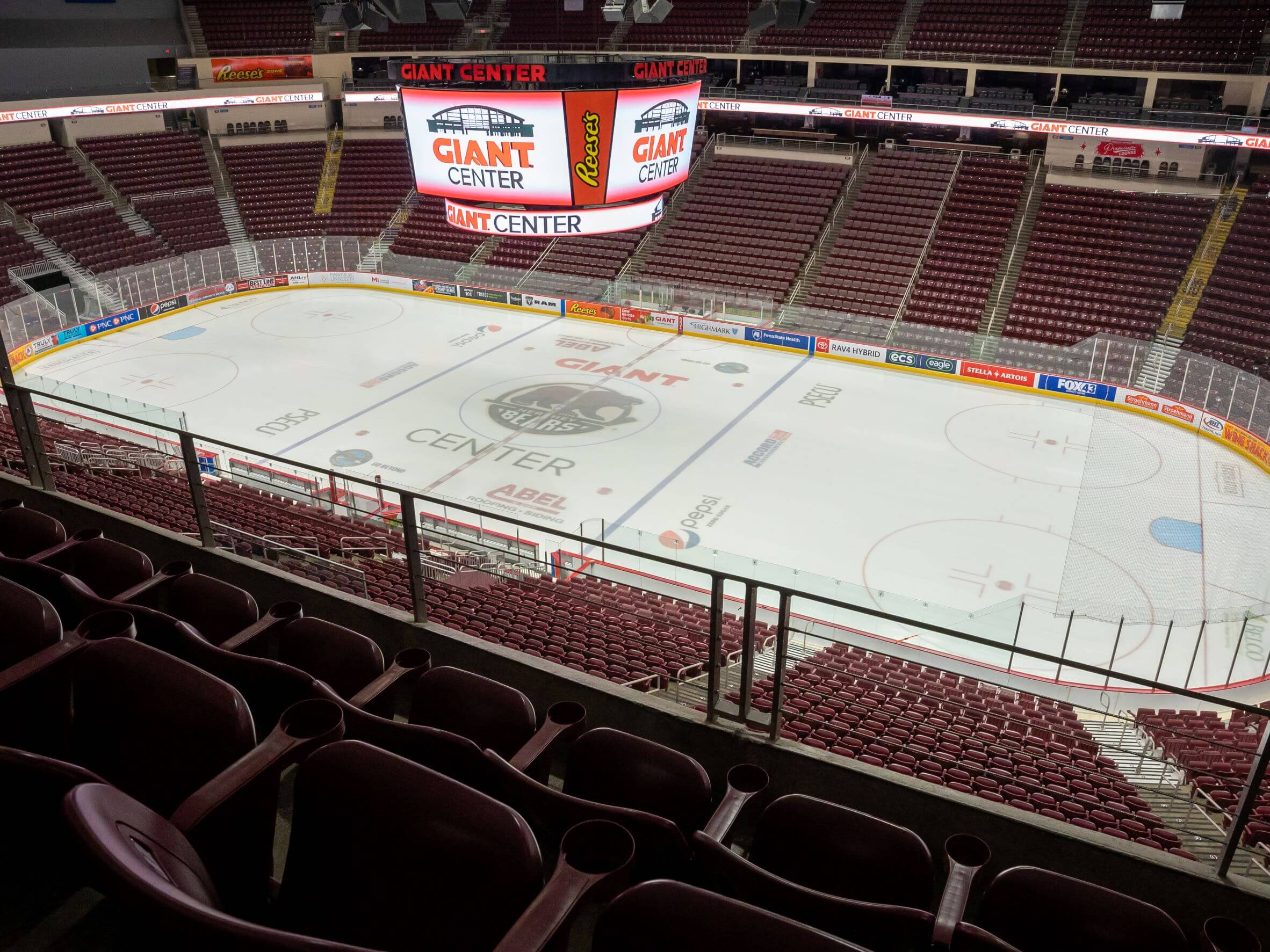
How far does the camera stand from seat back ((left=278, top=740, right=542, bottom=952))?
2.38 meters

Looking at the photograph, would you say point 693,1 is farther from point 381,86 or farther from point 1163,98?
point 1163,98

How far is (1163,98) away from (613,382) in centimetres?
2220

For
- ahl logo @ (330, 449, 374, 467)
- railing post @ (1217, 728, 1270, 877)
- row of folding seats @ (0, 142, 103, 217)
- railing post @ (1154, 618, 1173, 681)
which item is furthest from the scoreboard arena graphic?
row of folding seats @ (0, 142, 103, 217)

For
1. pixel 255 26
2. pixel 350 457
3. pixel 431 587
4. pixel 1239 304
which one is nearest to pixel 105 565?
pixel 431 587

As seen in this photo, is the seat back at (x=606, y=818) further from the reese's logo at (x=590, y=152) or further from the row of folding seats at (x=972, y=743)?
the reese's logo at (x=590, y=152)

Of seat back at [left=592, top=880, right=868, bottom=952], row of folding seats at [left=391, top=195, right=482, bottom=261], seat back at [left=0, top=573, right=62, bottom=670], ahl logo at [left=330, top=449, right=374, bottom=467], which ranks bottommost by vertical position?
ahl logo at [left=330, top=449, right=374, bottom=467]

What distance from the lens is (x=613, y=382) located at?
83.0 feet

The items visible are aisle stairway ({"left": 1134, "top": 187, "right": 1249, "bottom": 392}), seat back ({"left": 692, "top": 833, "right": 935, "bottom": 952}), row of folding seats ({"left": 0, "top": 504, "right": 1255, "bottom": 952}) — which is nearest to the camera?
row of folding seats ({"left": 0, "top": 504, "right": 1255, "bottom": 952})

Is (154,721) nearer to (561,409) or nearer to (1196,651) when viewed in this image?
(1196,651)

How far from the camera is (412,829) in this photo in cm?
244

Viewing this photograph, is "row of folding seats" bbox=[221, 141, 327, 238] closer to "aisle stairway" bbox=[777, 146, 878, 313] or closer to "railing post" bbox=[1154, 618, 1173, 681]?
"aisle stairway" bbox=[777, 146, 878, 313]

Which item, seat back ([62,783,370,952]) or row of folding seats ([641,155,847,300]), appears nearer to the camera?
seat back ([62,783,370,952])

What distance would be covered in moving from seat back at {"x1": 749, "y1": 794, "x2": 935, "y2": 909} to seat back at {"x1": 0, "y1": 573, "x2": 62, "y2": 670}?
2728mm

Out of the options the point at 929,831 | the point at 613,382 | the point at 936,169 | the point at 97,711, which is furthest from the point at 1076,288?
the point at 97,711
